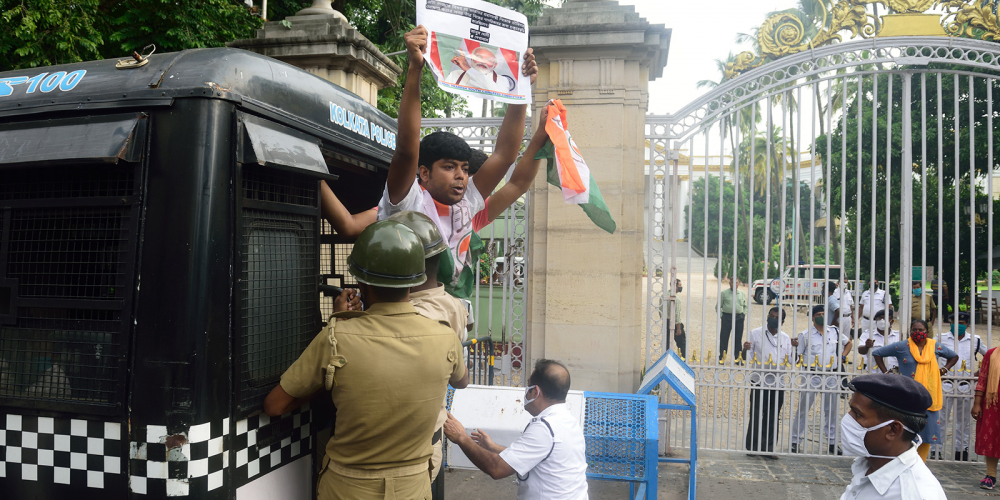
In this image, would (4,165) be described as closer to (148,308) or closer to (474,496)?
(148,308)

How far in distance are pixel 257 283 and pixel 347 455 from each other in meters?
0.74

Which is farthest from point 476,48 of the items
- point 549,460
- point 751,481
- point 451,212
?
point 751,481

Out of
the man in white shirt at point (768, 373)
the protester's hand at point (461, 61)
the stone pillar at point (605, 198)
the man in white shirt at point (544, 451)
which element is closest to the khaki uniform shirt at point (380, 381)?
the man in white shirt at point (544, 451)

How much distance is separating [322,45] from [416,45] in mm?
3732

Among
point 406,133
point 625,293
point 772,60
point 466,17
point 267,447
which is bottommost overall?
point 267,447

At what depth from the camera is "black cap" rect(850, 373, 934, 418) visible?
236 cm

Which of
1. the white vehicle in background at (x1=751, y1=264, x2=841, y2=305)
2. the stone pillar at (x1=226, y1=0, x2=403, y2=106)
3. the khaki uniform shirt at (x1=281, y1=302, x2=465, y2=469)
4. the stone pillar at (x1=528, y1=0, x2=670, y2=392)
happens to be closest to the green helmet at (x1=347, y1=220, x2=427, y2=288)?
the khaki uniform shirt at (x1=281, y1=302, x2=465, y2=469)

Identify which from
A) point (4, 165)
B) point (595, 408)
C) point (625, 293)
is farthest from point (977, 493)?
point (4, 165)

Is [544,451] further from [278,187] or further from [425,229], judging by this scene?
[278,187]

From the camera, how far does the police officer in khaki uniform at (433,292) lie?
104 inches

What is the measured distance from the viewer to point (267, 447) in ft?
8.18

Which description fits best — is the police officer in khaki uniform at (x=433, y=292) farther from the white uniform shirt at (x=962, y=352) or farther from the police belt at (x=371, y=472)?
the white uniform shirt at (x=962, y=352)

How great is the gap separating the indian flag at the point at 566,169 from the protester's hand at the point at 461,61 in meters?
0.62

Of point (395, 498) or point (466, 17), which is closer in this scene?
point (395, 498)
